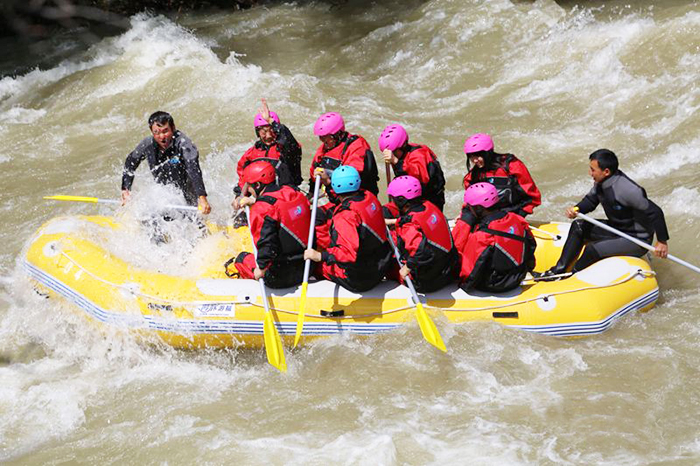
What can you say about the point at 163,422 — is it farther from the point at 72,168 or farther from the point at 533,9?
the point at 533,9

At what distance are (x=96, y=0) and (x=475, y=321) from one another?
13.0 metres

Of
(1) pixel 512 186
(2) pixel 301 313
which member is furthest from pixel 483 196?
(2) pixel 301 313

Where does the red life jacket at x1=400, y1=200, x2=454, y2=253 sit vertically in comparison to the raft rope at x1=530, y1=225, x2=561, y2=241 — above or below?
above

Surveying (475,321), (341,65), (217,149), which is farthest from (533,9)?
(475,321)

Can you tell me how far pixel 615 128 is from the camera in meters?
9.24

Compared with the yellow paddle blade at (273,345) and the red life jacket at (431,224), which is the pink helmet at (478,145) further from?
the yellow paddle blade at (273,345)

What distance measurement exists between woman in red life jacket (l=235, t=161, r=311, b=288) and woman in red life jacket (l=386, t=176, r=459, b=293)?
27.6 inches

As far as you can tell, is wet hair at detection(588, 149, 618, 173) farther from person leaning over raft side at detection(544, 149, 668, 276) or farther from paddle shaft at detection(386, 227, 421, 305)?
paddle shaft at detection(386, 227, 421, 305)

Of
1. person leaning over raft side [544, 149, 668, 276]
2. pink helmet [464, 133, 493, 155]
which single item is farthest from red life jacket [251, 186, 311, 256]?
person leaning over raft side [544, 149, 668, 276]

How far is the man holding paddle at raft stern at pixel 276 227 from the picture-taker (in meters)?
5.54

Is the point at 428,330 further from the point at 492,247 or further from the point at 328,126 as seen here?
the point at 328,126

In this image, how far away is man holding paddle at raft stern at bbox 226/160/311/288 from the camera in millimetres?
5543

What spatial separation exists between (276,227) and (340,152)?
45.3 inches

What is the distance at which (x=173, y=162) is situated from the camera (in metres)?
6.58
